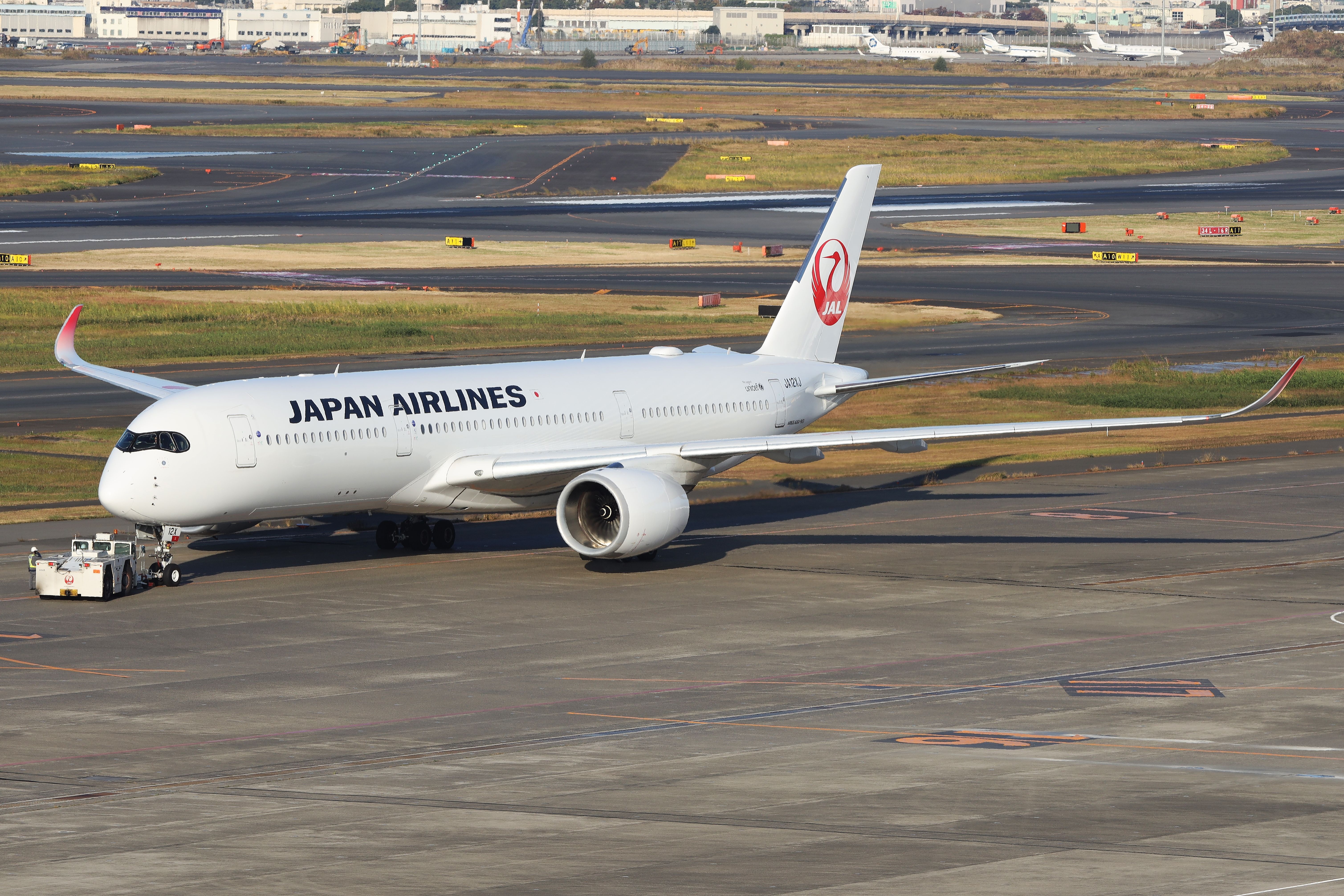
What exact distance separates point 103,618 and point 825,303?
23.6 meters

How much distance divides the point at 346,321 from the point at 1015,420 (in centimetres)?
3704

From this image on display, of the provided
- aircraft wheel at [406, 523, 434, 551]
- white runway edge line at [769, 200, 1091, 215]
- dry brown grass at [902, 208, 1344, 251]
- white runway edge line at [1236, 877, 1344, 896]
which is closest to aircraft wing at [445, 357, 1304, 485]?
aircraft wheel at [406, 523, 434, 551]

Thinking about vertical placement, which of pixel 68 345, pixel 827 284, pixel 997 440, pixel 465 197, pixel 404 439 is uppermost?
pixel 827 284

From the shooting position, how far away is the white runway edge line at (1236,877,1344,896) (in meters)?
20.5

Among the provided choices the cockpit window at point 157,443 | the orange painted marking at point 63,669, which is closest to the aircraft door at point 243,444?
the cockpit window at point 157,443

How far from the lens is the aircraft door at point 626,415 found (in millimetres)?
47781

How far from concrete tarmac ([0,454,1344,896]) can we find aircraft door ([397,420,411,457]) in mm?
3095

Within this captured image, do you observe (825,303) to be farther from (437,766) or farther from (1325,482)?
(437,766)

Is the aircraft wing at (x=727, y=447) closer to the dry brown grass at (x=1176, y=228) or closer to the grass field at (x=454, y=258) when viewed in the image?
the grass field at (x=454, y=258)

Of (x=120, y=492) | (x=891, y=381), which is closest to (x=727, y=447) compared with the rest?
(x=891, y=381)

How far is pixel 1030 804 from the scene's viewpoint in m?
25.0

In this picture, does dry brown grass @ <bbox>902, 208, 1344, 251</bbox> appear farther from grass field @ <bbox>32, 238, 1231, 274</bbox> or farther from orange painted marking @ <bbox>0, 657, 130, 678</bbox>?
orange painted marking @ <bbox>0, 657, 130, 678</bbox>

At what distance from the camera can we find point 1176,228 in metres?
135

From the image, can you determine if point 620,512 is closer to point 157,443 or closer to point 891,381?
point 157,443
